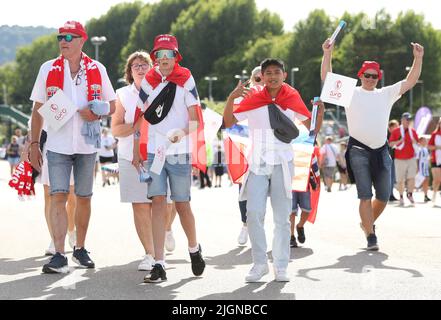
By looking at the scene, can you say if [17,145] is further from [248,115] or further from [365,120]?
[248,115]

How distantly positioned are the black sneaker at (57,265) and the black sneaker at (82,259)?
414mm

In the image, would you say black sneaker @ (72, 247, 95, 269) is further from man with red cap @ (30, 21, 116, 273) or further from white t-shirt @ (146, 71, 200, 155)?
white t-shirt @ (146, 71, 200, 155)

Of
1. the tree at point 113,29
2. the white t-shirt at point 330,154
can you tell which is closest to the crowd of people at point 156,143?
the white t-shirt at point 330,154

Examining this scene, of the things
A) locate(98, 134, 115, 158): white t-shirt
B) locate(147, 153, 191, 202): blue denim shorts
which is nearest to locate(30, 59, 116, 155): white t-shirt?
locate(147, 153, 191, 202): blue denim shorts

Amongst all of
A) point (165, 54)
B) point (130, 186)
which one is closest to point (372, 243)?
point (130, 186)

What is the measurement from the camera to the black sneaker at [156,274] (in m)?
7.50

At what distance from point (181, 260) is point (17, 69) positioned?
12161 centimetres

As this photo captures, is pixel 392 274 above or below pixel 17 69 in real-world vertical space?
below

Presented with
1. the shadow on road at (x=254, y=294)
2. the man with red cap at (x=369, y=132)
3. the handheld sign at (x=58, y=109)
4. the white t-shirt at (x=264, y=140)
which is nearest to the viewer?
the shadow on road at (x=254, y=294)

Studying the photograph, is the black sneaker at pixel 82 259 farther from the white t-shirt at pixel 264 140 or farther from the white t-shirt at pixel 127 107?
the white t-shirt at pixel 264 140

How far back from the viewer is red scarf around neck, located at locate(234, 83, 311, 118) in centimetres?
774

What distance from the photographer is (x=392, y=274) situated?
314 inches

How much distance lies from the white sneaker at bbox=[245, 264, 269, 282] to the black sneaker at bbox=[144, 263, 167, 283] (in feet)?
2.04

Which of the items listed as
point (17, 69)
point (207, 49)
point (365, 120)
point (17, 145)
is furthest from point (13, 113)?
point (365, 120)
